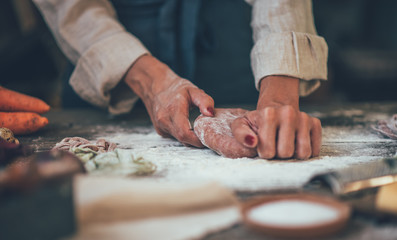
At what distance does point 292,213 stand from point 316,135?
0.42 m

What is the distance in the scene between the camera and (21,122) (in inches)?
48.3

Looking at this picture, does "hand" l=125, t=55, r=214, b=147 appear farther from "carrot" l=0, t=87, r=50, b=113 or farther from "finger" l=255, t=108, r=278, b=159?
"carrot" l=0, t=87, r=50, b=113

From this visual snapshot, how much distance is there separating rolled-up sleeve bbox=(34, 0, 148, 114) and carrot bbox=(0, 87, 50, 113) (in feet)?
0.69

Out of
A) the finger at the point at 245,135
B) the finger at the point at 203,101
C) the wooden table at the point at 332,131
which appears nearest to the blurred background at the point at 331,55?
the wooden table at the point at 332,131

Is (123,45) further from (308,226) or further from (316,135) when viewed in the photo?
(308,226)

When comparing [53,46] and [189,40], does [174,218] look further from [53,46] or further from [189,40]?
[53,46]

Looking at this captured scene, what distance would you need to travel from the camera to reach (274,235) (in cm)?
49

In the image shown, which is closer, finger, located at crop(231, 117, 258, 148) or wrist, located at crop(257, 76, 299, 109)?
finger, located at crop(231, 117, 258, 148)

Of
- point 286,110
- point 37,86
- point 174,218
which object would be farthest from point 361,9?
point 174,218

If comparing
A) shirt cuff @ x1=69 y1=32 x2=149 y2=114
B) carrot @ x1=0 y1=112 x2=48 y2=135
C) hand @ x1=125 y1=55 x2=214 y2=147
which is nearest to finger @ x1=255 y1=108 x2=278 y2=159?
hand @ x1=125 y1=55 x2=214 y2=147

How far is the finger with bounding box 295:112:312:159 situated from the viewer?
861 mm

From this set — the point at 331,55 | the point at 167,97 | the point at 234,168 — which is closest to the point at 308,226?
the point at 234,168

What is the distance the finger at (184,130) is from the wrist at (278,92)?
198 millimetres

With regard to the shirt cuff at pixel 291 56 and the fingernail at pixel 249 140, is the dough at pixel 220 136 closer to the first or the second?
the fingernail at pixel 249 140
